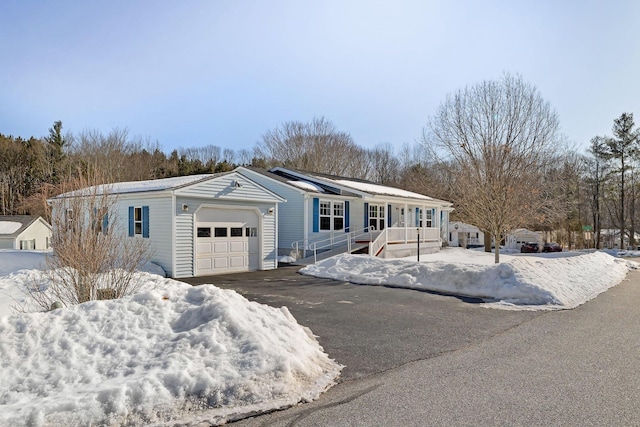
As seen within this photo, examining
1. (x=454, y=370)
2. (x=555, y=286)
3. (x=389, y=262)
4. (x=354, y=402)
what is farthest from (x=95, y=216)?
(x=555, y=286)

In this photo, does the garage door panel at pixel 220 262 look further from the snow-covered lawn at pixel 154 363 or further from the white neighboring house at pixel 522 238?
the white neighboring house at pixel 522 238

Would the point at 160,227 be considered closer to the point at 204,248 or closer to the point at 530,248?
the point at 204,248

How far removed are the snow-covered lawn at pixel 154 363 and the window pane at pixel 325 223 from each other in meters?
14.9

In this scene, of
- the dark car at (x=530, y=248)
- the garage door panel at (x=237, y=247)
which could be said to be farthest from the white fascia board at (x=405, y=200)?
the dark car at (x=530, y=248)

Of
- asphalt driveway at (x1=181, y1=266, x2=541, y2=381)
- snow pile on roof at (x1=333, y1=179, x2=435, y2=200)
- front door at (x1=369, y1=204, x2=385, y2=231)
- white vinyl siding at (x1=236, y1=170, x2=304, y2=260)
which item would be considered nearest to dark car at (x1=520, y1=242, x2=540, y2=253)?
snow pile on roof at (x1=333, y1=179, x2=435, y2=200)

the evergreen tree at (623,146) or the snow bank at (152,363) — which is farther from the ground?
the evergreen tree at (623,146)

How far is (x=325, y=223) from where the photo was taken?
21.5 m

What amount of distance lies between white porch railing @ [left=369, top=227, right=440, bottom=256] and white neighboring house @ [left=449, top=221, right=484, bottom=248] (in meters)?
23.6

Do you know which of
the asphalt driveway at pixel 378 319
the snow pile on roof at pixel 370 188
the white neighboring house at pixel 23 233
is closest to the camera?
the asphalt driveway at pixel 378 319

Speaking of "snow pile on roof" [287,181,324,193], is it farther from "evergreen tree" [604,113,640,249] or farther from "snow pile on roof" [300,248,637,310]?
"evergreen tree" [604,113,640,249]

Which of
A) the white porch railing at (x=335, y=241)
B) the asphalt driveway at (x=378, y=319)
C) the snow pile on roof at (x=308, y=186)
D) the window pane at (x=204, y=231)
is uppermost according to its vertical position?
the snow pile on roof at (x=308, y=186)

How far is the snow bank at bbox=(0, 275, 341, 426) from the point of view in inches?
155

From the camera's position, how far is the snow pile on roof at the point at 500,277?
1038 centimetres

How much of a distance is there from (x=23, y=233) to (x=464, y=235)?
41293mm
